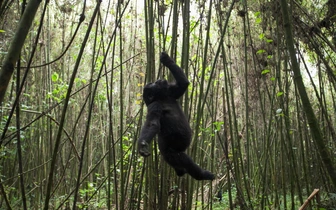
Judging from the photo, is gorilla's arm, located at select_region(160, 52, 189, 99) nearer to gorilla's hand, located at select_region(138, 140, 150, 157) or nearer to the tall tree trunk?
gorilla's hand, located at select_region(138, 140, 150, 157)

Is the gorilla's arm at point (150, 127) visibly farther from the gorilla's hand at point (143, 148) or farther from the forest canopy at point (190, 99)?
the forest canopy at point (190, 99)

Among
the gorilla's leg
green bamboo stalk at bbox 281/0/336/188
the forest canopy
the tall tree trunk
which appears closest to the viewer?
the tall tree trunk

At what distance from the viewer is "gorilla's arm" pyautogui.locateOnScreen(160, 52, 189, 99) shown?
2803 millimetres

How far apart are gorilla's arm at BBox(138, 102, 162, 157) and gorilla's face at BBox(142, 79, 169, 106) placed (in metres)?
0.09

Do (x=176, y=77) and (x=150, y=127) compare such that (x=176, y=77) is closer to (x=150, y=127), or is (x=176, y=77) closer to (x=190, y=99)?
(x=150, y=127)

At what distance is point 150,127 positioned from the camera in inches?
96.7

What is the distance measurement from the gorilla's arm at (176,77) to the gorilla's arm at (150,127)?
11.3 inches

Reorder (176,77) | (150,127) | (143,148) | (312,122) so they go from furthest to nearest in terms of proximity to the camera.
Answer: (176,77)
(150,127)
(143,148)
(312,122)

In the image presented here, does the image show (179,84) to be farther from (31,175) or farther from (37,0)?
(31,175)

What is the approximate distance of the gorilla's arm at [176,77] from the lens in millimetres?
2803

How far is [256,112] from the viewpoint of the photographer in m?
7.25

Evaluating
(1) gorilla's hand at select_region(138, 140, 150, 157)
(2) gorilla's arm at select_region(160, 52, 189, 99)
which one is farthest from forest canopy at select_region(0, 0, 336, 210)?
(1) gorilla's hand at select_region(138, 140, 150, 157)

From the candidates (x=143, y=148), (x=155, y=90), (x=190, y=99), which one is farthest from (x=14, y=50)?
(x=190, y=99)

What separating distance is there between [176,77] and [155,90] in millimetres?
252
